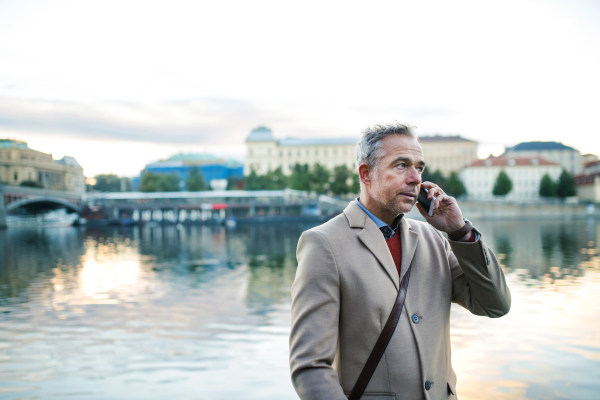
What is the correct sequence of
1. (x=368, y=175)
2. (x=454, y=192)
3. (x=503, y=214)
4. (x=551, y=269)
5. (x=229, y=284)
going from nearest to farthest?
(x=368, y=175), (x=229, y=284), (x=551, y=269), (x=503, y=214), (x=454, y=192)

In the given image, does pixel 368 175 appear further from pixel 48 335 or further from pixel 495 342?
pixel 48 335

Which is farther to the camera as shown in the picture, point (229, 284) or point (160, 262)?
point (160, 262)

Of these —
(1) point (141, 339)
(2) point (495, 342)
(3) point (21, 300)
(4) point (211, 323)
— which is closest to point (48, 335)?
(1) point (141, 339)

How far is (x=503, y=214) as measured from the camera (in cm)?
7400

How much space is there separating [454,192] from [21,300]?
8607 centimetres

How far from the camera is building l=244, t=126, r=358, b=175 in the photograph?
11862 cm

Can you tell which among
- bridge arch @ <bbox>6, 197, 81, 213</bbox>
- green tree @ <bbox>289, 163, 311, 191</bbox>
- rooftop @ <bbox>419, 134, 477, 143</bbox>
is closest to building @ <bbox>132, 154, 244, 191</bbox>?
green tree @ <bbox>289, 163, 311, 191</bbox>

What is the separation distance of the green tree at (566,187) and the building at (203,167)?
219 feet

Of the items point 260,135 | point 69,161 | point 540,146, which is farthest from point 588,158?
point 69,161

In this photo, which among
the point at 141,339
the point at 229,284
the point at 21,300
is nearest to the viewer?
the point at 141,339

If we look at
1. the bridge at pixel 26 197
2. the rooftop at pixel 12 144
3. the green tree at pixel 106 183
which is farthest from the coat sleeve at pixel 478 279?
the green tree at pixel 106 183

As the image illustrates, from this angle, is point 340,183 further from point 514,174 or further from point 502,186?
point 514,174

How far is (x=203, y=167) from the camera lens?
125 metres

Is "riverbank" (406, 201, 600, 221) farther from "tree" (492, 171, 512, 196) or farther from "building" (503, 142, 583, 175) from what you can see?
"building" (503, 142, 583, 175)
